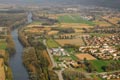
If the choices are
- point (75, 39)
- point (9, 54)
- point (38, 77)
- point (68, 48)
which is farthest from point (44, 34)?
point (38, 77)

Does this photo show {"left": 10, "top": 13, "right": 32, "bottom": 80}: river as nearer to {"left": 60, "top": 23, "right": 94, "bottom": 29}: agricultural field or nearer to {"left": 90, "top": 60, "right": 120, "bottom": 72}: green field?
{"left": 90, "top": 60, "right": 120, "bottom": 72}: green field

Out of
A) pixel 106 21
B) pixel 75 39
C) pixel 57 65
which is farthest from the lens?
pixel 106 21

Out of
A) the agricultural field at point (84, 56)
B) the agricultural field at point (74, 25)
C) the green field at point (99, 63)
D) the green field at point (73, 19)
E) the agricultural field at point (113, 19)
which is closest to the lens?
the green field at point (99, 63)

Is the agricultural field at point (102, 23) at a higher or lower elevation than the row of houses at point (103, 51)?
lower

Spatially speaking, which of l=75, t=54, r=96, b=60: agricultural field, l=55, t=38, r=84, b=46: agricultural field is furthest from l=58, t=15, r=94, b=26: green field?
l=75, t=54, r=96, b=60: agricultural field

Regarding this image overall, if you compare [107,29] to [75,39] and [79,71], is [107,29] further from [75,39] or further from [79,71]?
[79,71]

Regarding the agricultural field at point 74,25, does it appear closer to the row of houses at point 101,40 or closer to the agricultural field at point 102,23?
the agricultural field at point 102,23

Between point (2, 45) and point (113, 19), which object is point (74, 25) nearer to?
point (113, 19)

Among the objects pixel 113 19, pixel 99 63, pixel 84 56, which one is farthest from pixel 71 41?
pixel 113 19

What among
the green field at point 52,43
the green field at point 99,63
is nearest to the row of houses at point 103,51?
the green field at point 99,63

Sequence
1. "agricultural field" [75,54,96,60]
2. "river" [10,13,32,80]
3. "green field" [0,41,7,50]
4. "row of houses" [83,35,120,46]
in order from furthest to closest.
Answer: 1. "row of houses" [83,35,120,46]
2. "green field" [0,41,7,50]
3. "agricultural field" [75,54,96,60]
4. "river" [10,13,32,80]

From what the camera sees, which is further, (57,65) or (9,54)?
(9,54)
